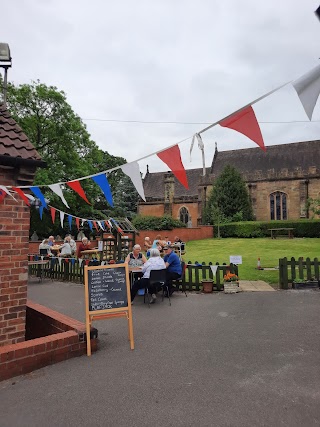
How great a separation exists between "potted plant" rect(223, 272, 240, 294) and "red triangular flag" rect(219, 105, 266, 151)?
5489 millimetres

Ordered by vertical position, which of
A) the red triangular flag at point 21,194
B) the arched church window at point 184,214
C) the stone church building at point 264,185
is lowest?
the red triangular flag at point 21,194

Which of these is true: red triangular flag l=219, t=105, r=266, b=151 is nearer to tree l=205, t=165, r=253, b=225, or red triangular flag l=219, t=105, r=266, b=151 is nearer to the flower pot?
the flower pot

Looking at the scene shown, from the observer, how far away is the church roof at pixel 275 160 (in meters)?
35.2

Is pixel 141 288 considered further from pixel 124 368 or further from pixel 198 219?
pixel 198 219

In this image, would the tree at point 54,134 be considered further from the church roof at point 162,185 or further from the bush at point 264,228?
the church roof at point 162,185

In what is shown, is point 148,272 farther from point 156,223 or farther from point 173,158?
point 156,223

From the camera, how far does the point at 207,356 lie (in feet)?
13.5

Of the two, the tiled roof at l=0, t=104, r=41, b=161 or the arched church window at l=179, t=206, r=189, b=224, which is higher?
the arched church window at l=179, t=206, r=189, b=224

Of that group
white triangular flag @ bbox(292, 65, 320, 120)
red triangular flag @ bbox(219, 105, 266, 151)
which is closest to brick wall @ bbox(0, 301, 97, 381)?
red triangular flag @ bbox(219, 105, 266, 151)

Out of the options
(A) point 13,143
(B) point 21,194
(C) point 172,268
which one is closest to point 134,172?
(B) point 21,194

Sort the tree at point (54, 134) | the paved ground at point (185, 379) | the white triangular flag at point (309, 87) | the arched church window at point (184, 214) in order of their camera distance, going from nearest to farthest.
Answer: the paved ground at point (185, 379)
the white triangular flag at point (309, 87)
the tree at point (54, 134)
the arched church window at point (184, 214)

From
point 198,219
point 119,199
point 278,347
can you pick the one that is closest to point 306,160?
point 198,219

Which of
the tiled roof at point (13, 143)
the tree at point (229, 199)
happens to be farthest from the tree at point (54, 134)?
the tiled roof at point (13, 143)

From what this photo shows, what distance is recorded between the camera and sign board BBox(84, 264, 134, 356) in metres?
4.53
